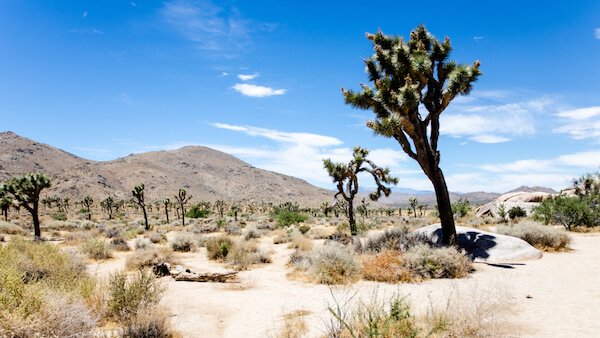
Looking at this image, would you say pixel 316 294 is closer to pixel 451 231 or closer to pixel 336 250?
pixel 336 250

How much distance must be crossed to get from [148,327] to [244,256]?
356 inches

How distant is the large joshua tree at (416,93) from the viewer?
45.1ft

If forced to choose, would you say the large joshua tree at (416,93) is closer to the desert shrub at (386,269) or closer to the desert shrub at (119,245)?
the desert shrub at (386,269)

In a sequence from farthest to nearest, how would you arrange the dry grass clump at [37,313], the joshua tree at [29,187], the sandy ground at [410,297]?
the joshua tree at [29,187] → the sandy ground at [410,297] → the dry grass clump at [37,313]

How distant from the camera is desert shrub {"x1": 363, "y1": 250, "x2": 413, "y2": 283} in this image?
10.6m

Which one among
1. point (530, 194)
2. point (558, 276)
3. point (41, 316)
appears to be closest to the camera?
point (41, 316)

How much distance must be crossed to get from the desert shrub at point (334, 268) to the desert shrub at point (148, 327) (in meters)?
5.30

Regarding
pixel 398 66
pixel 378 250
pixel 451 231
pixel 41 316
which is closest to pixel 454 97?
pixel 398 66

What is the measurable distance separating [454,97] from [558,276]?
6885 mm

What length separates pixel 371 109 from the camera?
1498 centimetres

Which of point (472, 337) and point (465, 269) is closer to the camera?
point (472, 337)

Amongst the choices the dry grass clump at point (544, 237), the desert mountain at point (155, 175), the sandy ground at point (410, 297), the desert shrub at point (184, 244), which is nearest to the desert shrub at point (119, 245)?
the desert shrub at point (184, 244)

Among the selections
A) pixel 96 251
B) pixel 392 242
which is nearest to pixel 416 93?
pixel 392 242

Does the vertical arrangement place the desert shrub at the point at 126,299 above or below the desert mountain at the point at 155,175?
below
